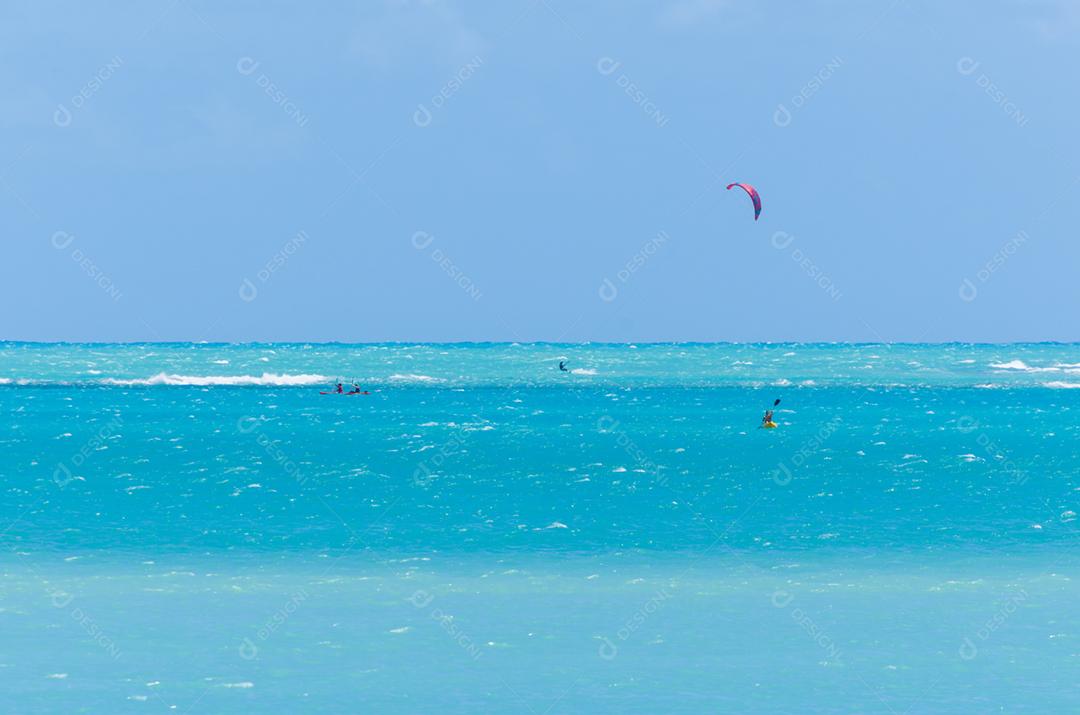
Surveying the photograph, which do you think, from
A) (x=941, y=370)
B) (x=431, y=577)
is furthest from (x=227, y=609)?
(x=941, y=370)

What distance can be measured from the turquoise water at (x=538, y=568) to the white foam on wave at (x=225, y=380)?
4005 centimetres

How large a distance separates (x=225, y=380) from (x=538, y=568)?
7397 centimetres

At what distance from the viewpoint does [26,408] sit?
55.2 meters

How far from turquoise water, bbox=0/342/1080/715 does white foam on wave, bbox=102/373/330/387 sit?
40.0m

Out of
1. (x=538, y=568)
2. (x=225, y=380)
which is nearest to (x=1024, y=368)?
(x=225, y=380)

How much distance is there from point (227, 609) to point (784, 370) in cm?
9291

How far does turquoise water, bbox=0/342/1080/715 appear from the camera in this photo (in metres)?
12.7

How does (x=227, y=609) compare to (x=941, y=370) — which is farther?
(x=941, y=370)

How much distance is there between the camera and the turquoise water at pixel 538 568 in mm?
12711

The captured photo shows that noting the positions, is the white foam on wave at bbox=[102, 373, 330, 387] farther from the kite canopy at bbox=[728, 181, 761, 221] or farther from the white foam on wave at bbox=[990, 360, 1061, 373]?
the white foam on wave at bbox=[990, 360, 1061, 373]

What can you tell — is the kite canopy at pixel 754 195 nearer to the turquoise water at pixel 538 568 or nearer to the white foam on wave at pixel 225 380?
the turquoise water at pixel 538 568

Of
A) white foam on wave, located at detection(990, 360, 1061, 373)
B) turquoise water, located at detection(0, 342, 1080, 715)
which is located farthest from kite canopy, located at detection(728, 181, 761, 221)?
white foam on wave, located at detection(990, 360, 1061, 373)

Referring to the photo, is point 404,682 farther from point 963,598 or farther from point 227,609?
point 963,598

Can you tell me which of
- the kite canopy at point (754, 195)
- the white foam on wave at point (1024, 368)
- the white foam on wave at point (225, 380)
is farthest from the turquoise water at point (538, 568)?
the white foam on wave at point (1024, 368)
